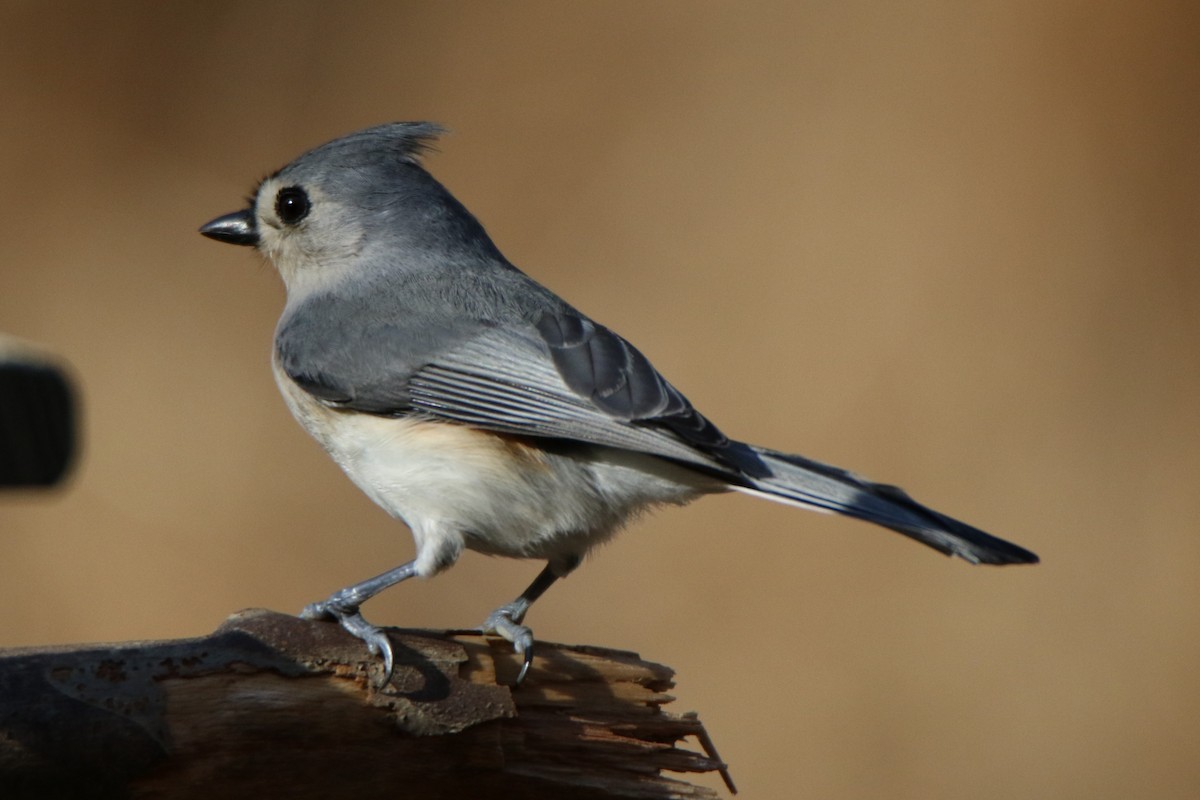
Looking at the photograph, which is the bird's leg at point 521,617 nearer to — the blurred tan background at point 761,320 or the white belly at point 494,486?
the white belly at point 494,486

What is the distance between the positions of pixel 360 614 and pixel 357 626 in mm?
302

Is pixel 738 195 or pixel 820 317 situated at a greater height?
pixel 738 195

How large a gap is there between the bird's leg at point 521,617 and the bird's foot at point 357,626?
8.7 inches

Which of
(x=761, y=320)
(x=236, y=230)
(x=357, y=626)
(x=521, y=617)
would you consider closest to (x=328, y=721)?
(x=357, y=626)

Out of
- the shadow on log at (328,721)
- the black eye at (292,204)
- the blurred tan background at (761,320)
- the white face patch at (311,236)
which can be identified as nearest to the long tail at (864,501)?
the shadow on log at (328,721)

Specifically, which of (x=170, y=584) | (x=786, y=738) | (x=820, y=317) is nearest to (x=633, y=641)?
(x=786, y=738)

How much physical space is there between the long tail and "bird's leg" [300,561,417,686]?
63 centimetres

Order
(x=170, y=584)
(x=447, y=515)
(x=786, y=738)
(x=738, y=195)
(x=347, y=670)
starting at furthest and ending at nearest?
(x=738, y=195), (x=170, y=584), (x=786, y=738), (x=447, y=515), (x=347, y=670)

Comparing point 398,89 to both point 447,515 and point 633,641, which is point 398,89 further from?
point 447,515

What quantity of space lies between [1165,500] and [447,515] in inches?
102

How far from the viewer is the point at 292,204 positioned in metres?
3.00

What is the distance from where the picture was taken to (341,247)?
298 cm

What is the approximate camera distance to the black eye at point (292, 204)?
300 cm

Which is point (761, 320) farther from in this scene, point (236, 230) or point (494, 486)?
point (494, 486)
